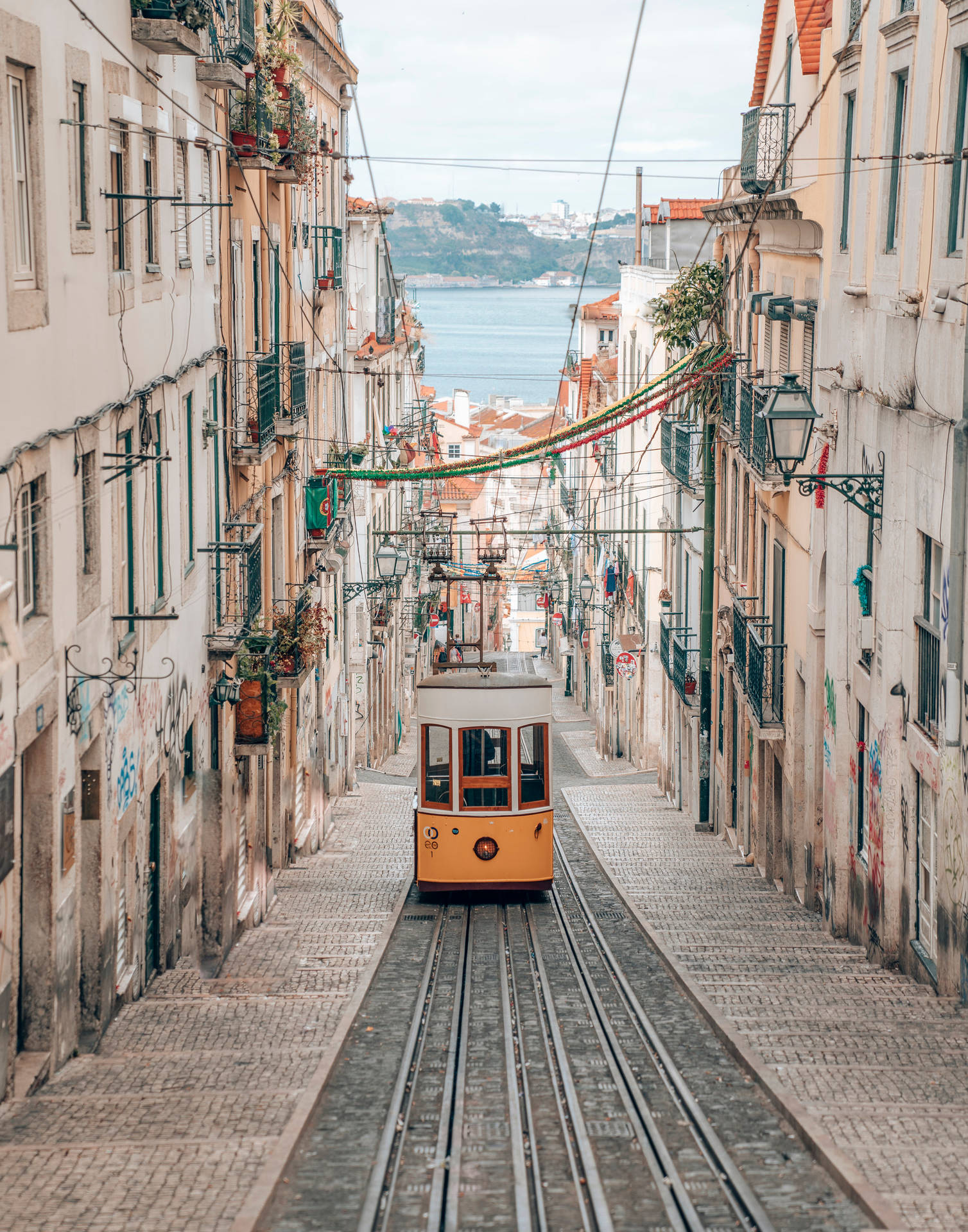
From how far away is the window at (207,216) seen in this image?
15898mm

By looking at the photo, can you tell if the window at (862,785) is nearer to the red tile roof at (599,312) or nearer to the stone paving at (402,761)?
the stone paving at (402,761)

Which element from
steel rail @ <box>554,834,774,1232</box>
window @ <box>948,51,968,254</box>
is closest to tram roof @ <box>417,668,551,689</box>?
steel rail @ <box>554,834,774,1232</box>

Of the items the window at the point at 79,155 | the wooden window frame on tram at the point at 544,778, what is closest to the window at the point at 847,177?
the wooden window frame on tram at the point at 544,778

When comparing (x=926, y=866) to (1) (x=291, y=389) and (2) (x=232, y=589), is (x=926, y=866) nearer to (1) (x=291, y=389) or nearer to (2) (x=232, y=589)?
(2) (x=232, y=589)

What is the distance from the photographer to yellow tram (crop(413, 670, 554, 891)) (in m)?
18.1

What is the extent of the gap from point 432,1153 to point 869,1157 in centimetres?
247

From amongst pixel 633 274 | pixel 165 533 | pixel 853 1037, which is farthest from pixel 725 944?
pixel 633 274

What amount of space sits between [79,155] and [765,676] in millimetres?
11655

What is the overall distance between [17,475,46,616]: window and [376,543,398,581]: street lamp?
1868cm

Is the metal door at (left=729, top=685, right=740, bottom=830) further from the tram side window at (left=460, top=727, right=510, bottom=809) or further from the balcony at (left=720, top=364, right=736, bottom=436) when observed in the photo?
the tram side window at (left=460, top=727, right=510, bottom=809)

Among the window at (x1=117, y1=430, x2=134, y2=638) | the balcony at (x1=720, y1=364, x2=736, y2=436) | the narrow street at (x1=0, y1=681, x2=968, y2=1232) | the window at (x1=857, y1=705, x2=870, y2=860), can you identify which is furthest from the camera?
the balcony at (x1=720, y1=364, x2=736, y2=436)

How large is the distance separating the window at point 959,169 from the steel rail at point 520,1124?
6.60m

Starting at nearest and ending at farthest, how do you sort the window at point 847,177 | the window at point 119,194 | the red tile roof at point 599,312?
the window at point 119,194, the window at point 847,177, the red tile roof at point 599,312

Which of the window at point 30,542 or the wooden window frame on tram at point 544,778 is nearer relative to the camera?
the window at point 30,542
